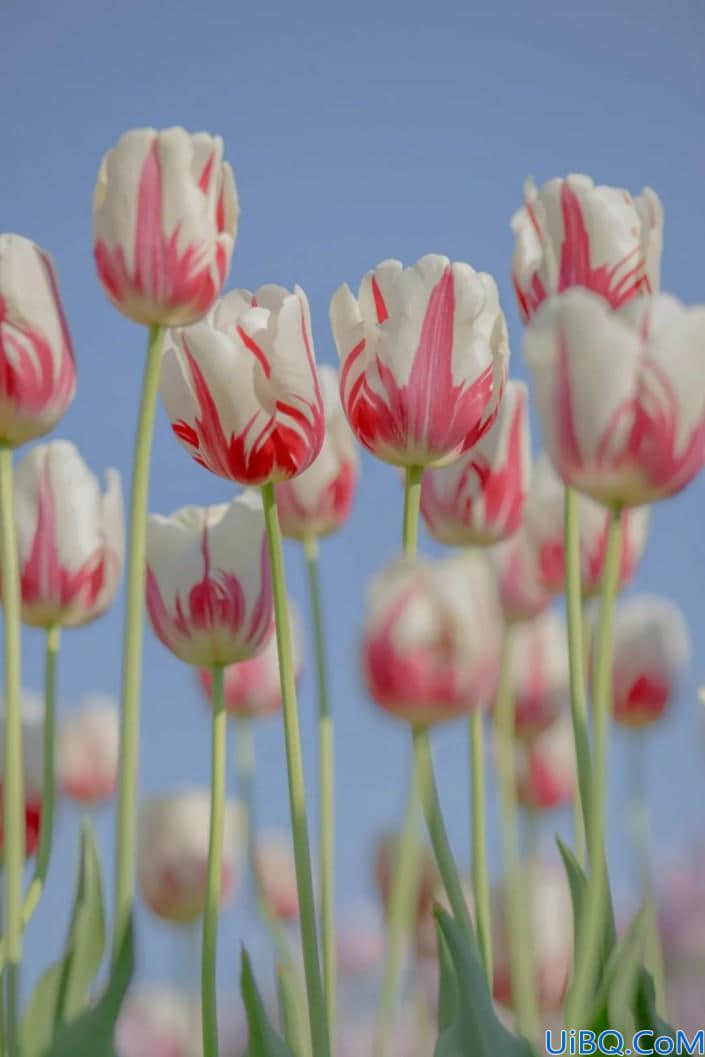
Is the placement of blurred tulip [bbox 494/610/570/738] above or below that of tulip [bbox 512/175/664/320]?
below

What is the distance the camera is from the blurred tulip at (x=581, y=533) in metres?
1.21

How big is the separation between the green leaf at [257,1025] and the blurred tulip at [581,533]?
455 mm

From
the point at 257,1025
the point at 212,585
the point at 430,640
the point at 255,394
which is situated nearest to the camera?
the point at 430,640

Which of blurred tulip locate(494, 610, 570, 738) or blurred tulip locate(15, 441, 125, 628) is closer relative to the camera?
blurred tulip locate(15, 441, 125, 628)

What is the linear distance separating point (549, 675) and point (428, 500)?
0.43 meters

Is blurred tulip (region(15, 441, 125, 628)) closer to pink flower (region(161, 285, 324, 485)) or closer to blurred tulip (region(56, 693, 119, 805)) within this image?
pink flower (region(161, 285, 324, 485))

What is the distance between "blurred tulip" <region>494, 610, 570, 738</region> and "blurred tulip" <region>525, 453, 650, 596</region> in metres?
0.14

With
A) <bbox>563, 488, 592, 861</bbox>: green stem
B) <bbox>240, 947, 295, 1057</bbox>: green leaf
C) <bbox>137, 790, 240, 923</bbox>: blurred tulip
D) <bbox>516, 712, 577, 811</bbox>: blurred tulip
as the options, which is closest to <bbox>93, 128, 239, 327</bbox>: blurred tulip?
<bbox>563, 488, 592, 861</bbox>: green stem

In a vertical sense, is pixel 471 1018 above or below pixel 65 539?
below

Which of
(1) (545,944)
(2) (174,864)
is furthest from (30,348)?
(1) (545,944)

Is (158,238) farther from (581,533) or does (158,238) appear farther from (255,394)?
(581,533)

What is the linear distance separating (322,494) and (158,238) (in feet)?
1.09

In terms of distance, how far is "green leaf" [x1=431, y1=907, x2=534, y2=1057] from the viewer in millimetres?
711

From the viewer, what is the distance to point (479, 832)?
0.95 metres
